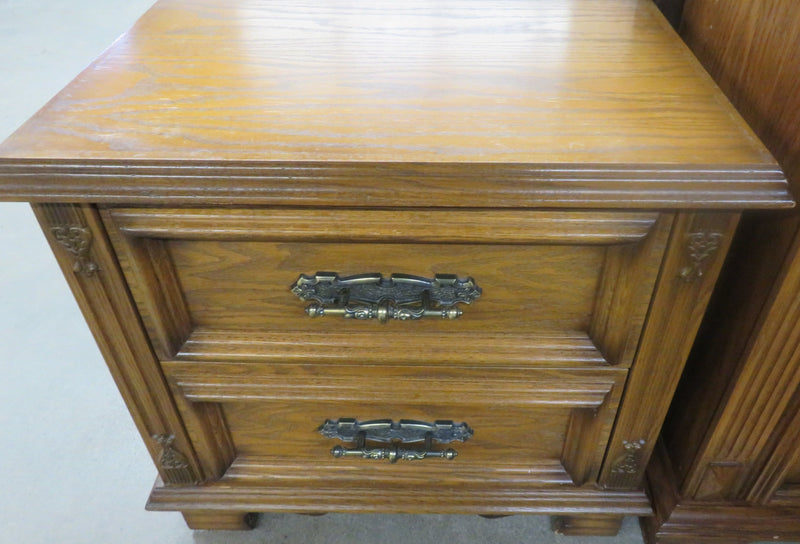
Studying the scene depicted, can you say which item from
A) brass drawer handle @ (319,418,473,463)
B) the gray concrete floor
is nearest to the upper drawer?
brass drawer handle @ (319,418,473,463)

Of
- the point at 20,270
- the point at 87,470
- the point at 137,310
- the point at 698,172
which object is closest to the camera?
the point at 698,172

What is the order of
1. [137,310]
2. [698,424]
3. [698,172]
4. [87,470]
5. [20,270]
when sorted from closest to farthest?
[698,172], [137,310], [698,424], [87,470], [20,270]

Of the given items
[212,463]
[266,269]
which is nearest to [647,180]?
[266,269]

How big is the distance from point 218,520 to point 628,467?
517mm

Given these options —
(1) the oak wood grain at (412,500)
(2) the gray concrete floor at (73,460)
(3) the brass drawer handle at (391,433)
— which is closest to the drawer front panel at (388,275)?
(3) the brass drawer handle at (391,433)

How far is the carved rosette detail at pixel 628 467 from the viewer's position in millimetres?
666

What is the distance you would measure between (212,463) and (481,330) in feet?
1.18

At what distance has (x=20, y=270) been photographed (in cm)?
124

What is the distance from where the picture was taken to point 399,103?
0.53 meters

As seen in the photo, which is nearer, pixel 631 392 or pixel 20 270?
pixel 631 392

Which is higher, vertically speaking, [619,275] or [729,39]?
[729,39]

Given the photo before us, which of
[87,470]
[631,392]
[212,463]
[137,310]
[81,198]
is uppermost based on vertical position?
[81,198]

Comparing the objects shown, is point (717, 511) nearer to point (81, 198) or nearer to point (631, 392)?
point (631, 392)

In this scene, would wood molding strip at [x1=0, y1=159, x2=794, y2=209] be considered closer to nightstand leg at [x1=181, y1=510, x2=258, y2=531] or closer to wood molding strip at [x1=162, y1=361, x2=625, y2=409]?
wood molding strip at [x1=162, y1=361, x2=625, y2=409]
